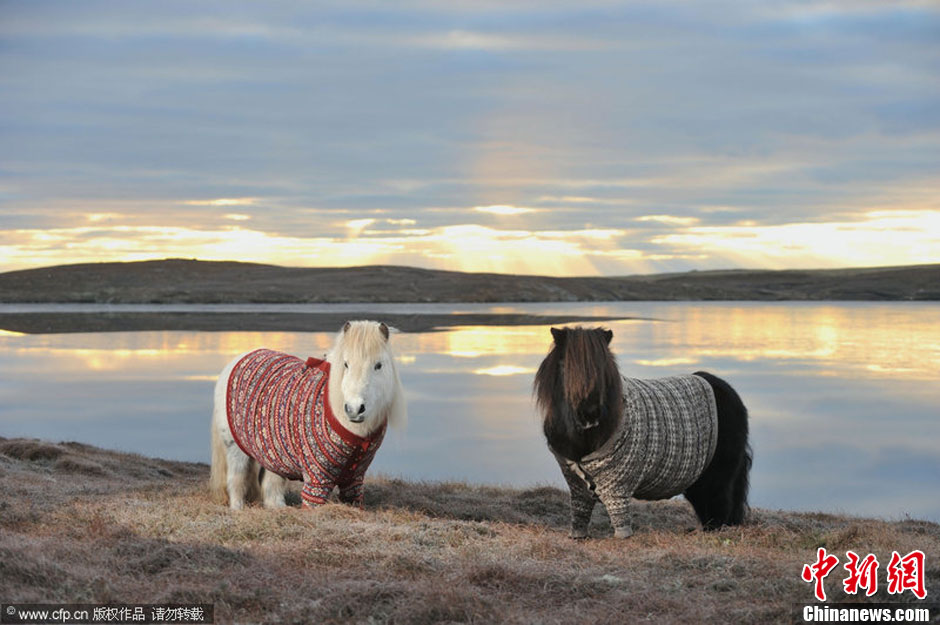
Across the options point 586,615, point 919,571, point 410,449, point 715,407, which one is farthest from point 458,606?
point 410,449

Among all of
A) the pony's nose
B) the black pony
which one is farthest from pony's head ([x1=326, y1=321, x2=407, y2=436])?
the black pony

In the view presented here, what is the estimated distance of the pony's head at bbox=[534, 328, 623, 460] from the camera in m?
6.84

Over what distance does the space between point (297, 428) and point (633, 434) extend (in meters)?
2.83

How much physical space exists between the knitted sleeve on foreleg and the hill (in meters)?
79.2

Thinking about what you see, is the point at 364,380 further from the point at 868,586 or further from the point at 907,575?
the point at 907,575

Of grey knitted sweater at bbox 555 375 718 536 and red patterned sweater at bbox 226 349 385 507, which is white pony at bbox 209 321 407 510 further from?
grey knitted sweater at bbox 555 375 718 536

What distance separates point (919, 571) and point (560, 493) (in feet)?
18.1

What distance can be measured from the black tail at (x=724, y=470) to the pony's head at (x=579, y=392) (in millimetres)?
1406

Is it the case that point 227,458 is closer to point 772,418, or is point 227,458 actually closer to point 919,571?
point 919,571

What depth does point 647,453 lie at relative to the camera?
722 centimetres

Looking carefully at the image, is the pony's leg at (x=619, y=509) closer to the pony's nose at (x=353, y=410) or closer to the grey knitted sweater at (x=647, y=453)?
the grey knitted sweater at (x=647, y=453)

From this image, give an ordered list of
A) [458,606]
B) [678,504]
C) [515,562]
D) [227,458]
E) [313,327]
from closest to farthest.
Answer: [458,606] → [515,562] → [227,458] → [678,504] → [313,327]

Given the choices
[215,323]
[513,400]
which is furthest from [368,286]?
[513,400]

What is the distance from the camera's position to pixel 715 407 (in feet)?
25.8
